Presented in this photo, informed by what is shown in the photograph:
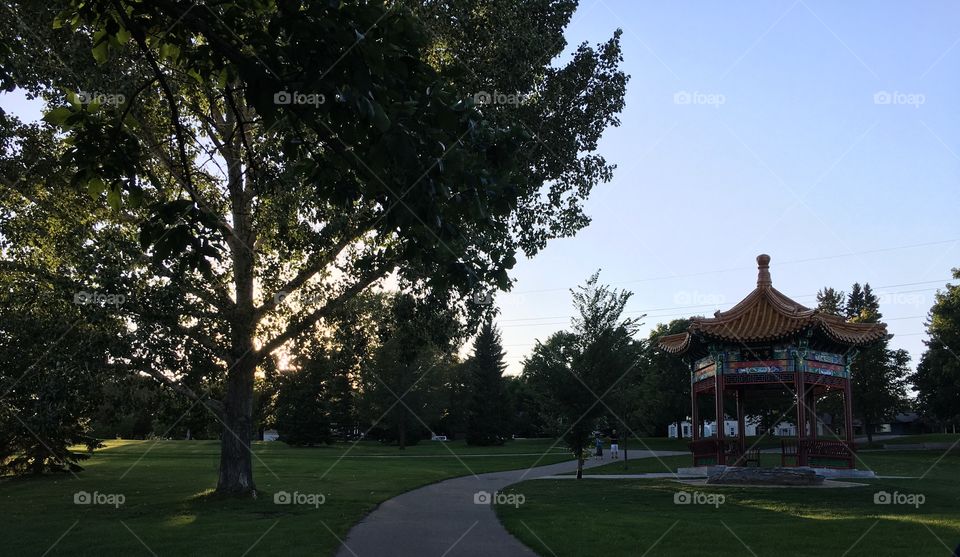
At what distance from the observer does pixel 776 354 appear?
26672 mm

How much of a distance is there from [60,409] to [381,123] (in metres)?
15.5

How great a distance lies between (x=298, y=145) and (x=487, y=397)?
61.2 metres

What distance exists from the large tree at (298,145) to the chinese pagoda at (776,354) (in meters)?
10.4

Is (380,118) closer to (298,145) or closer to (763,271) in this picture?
(298,145)

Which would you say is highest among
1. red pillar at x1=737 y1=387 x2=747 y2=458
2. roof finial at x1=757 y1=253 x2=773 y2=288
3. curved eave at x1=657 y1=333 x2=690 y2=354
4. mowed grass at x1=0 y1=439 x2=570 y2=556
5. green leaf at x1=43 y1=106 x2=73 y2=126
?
roof finial at x1=757 y1=253 x2=773 y2=288

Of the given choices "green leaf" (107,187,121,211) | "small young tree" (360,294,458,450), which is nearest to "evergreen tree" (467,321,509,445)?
"small young tree" (360,294,458,450)

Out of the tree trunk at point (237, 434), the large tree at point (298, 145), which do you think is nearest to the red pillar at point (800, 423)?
the large tree at point (298, 145)

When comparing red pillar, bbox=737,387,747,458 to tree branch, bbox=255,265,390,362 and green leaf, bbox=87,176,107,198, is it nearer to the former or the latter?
tree branch, bbox=255,265,390,362

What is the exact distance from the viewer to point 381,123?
4.60 metres

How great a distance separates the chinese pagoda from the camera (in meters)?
26.1

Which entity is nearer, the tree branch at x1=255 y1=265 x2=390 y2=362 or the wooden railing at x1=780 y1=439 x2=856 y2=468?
the tree branch at x1=255 y1=265 x2=390 y2=362

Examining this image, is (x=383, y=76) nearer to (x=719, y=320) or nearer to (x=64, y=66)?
(x=64, y=66)

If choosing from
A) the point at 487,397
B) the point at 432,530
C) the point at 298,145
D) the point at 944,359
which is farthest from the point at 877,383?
the point at 298,145

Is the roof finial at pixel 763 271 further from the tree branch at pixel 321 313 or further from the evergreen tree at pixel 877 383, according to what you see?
the evergreen tree at pixel 877 383
